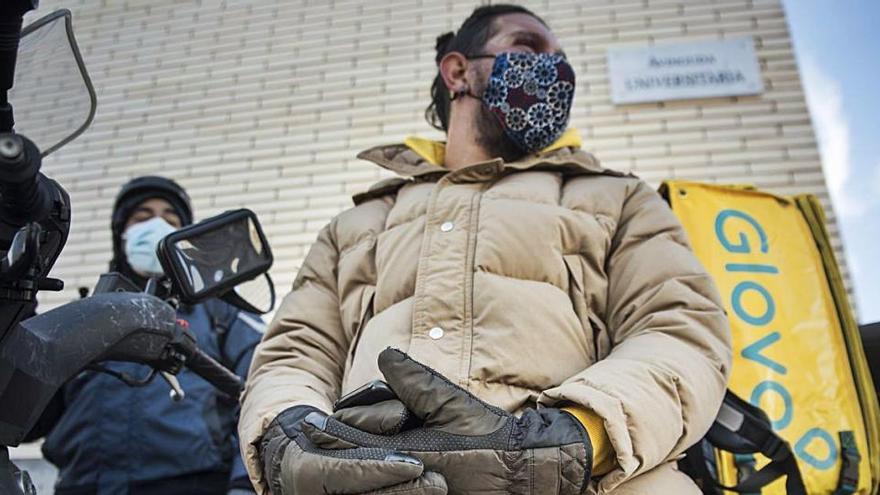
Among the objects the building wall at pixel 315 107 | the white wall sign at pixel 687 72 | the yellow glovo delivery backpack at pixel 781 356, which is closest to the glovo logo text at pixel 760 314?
the yellow glovo delivery backpack at pixel 781 356

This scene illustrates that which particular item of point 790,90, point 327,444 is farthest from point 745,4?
point 327,444

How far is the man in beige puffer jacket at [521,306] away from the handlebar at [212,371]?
10 centimetres

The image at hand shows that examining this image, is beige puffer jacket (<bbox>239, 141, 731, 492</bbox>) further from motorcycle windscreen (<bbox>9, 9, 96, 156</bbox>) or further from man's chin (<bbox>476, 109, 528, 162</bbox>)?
motorcycle windscreen (<bbox>9, 9, 96, 156</bbox>)

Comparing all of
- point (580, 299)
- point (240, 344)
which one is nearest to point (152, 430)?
point (240, 344)

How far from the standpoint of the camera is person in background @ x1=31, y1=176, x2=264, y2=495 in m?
2.67

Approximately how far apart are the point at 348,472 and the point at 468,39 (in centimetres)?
161

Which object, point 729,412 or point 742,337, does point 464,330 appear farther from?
point 742,337

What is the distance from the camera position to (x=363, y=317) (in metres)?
1.91

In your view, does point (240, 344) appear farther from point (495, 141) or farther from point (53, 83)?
point (53, 83)

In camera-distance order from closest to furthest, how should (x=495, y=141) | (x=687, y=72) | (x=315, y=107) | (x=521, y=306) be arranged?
(x=521, y=306) < (x=495, y=141) < (x=687, y=72) < (x=315, y=107)

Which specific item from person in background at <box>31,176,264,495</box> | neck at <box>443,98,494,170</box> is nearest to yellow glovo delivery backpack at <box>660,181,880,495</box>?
neck at <box>443,98,494,170</box>

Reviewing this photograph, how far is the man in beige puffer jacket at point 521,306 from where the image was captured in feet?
4.86

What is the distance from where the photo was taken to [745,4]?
4984 millimetres

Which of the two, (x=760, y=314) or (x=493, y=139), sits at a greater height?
(x=493, y=139)
